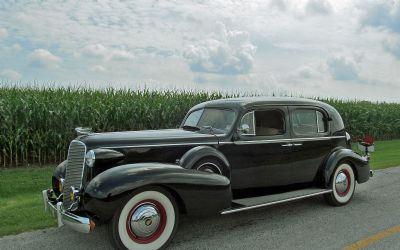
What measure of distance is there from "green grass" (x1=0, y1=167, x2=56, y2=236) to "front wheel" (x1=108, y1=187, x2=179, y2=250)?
1.85m

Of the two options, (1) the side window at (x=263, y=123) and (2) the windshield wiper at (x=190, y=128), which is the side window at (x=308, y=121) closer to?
(1) the side window at (x=263, y=123)

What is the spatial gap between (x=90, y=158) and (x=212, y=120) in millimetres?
2191

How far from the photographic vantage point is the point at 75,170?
5.39 m

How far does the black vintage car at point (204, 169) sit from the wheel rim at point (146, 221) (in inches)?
0.5

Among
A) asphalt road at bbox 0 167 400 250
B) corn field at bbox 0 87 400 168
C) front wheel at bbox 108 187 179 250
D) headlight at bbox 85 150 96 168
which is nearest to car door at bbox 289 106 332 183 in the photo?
asphalt road at bbox 0 167 400 250

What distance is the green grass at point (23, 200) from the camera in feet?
19.7

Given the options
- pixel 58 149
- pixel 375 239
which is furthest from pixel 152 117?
pixel 375 239

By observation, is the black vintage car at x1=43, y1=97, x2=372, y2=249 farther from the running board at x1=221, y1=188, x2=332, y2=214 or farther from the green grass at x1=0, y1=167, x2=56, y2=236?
the green grass at x1=0, y1=167, x2=56, y2=236

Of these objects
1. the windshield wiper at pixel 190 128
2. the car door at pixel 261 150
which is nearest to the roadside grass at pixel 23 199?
the windshield wiper at pixel 190 128

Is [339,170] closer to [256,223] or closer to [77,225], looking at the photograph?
[256,223]

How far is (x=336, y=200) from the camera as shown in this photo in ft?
22.9

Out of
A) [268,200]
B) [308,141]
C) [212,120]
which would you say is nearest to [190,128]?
[212,120]

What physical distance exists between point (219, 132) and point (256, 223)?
1.47 m

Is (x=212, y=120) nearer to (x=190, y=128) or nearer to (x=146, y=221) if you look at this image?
(x=190, y=128)
